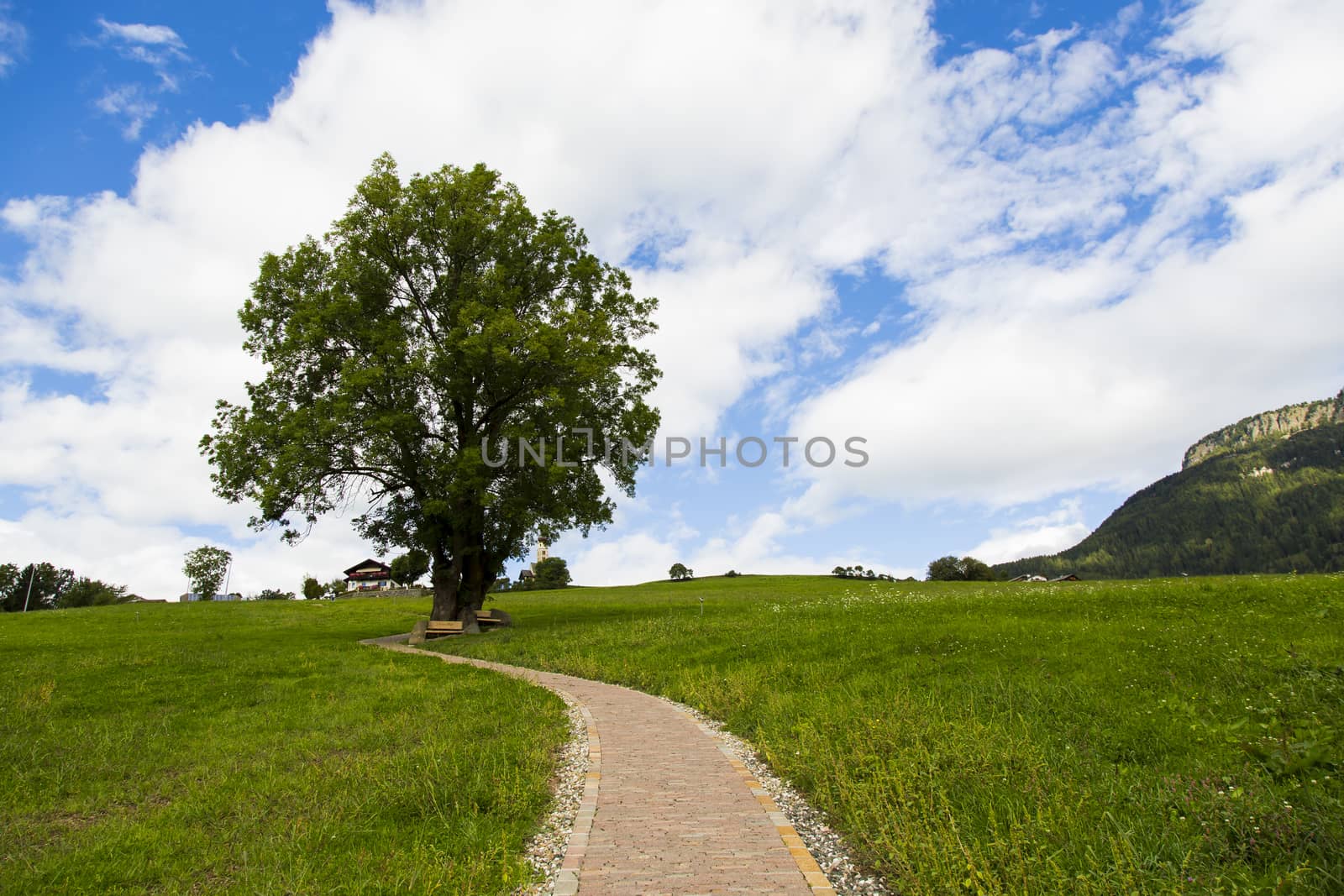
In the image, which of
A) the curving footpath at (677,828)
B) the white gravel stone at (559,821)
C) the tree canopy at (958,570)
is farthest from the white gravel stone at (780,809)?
the tree canopy at (958,570)

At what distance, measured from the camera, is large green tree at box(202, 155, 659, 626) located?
27.0m

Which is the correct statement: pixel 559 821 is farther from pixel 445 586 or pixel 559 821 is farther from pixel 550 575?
pixel 550 575

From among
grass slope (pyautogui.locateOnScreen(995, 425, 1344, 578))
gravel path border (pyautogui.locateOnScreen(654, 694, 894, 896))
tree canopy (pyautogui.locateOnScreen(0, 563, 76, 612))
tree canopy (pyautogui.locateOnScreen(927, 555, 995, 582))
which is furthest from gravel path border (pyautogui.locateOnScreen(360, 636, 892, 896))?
grass slope (pyautogui.locateOnScreen(995, 425, 1344, 578))

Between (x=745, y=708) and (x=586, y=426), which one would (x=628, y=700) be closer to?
(x=745, y=708)

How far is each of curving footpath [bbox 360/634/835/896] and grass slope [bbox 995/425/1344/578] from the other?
527 ft

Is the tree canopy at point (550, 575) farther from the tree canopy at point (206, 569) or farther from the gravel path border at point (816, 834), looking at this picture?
the gravel path border at point (816, 834)

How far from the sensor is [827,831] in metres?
6.96

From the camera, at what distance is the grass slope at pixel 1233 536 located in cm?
15000

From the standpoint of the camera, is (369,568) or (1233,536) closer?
(369,568)

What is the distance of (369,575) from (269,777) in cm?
10632

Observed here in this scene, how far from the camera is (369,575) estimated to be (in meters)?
106

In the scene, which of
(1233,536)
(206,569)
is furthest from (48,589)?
(1233,536)

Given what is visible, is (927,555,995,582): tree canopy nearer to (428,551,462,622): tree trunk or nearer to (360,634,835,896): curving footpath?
(428,551,462,622): tree trunk

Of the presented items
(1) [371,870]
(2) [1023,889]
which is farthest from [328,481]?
(2) [1023,889]
